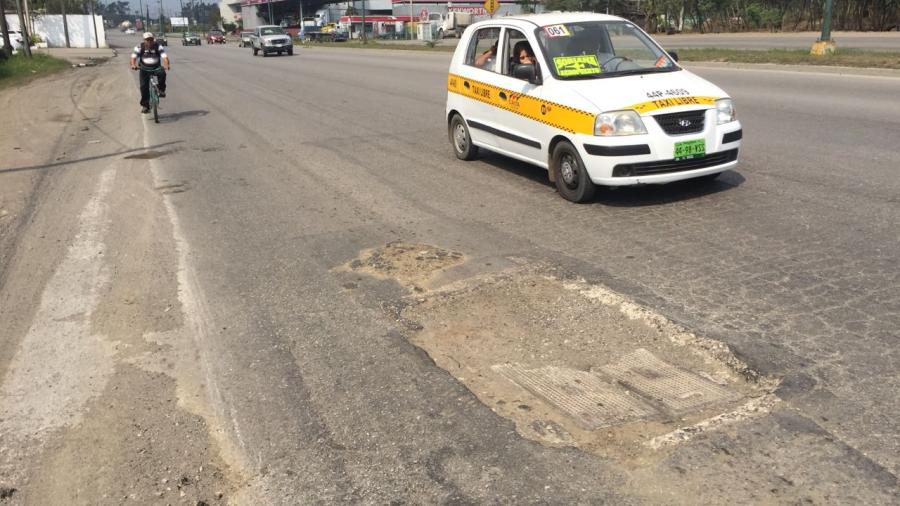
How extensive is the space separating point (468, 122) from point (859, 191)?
441 cm

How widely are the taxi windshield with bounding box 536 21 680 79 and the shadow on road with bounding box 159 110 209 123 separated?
32.4ft

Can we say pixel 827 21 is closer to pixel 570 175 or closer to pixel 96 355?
pixel 570 175

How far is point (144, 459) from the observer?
343 cm

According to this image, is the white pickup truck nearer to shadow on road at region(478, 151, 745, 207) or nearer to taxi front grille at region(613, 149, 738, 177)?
shadow on road at region(478, 151, 745, 207)

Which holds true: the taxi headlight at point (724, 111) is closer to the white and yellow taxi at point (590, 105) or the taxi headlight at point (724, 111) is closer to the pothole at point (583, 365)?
the white and yellow taxi at point (590, 105)

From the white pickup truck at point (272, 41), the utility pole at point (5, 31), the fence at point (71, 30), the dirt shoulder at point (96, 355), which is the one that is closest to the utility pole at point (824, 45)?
the dirt shoulder at point (96, 355)

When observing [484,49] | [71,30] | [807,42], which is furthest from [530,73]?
[71,30]

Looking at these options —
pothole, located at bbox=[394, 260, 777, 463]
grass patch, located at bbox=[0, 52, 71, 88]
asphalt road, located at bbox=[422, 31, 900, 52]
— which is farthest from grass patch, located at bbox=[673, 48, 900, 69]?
grass patch, located at bbox=[0, 52, 71, 88]

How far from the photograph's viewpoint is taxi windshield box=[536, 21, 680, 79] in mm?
7742

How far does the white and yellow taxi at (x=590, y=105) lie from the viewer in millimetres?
6910

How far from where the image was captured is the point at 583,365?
4.10m

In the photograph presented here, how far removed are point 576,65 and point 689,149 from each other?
5.03 ft

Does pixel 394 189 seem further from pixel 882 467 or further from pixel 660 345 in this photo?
pixel 882 467

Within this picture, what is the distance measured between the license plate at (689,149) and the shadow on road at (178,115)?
1140 cm
